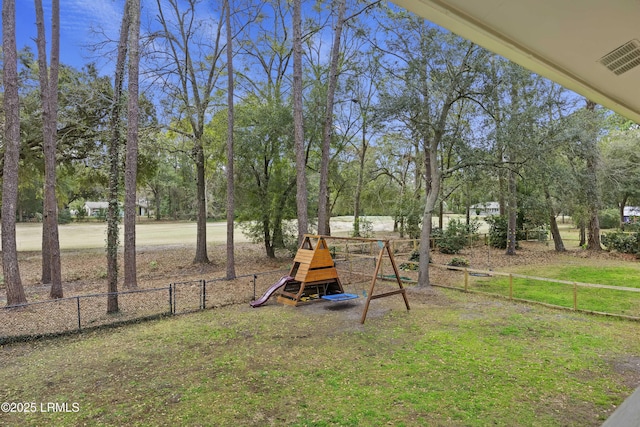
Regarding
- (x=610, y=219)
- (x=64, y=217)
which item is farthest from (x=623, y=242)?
(x=64, y=217)

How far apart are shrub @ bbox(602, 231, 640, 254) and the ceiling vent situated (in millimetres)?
19263

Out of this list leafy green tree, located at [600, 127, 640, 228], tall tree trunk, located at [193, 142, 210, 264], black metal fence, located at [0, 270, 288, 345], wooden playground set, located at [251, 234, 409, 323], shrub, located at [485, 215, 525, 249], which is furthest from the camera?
shrub, located at [485, 215, 525, 249]

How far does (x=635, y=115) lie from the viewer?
4145 millimetres

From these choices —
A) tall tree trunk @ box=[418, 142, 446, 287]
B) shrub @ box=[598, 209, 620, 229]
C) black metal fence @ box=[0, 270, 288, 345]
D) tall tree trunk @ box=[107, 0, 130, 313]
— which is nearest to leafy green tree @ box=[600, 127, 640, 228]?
tall tree trunk @ box=[418, 142, 446, 287]

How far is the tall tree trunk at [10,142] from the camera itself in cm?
715

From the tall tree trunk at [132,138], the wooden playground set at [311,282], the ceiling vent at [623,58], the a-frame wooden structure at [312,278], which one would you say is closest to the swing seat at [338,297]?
the wooden playground set at [311,282]

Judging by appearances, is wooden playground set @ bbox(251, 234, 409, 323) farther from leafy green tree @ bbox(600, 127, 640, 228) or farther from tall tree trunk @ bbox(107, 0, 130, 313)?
leafy green tree @ bbox(600, 127, 640, 228)

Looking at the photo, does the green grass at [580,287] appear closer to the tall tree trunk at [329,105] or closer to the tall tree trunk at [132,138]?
the tall tree trunk at [329,105]

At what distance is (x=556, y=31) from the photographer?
2188 mm

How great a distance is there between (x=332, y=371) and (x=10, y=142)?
7.92 metres

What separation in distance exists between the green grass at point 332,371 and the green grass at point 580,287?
5.53 feet

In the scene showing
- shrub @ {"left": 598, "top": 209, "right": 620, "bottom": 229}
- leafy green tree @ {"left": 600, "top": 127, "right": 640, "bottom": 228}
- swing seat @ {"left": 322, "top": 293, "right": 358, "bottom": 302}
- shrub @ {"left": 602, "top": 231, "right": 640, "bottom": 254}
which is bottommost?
swing seat @ {"left": 322, "top": 293, "right": 358, "bottom": 302}

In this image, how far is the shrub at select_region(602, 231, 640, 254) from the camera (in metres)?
17.1

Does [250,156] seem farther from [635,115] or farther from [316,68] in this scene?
[635,115]
